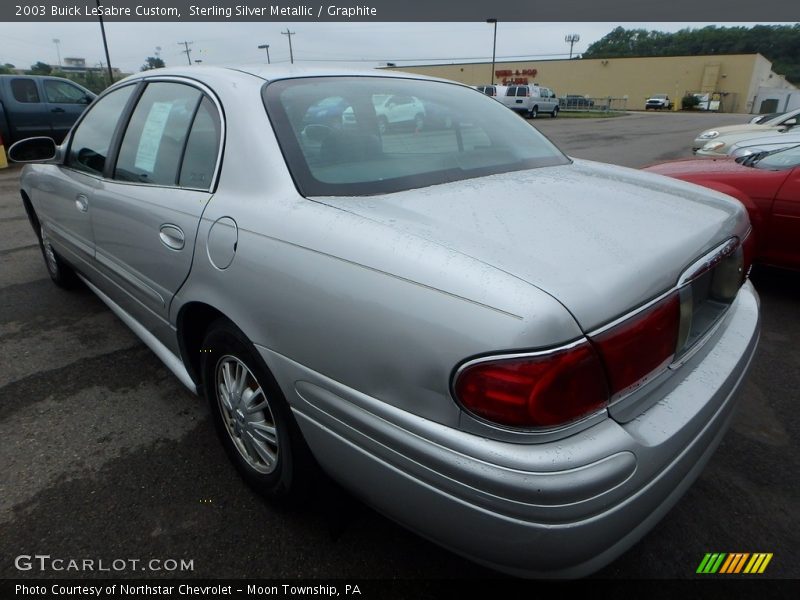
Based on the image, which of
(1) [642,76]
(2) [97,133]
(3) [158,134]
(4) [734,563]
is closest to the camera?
(4) [734,563]

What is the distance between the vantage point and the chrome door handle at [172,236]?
197 cm

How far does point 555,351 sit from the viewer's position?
114 centimetres

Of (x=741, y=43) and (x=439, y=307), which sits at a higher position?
(x=741, y=43)

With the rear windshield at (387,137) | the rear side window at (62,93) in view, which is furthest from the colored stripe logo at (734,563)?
the rear side window at (62,93)

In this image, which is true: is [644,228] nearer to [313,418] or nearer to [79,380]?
[313,418]

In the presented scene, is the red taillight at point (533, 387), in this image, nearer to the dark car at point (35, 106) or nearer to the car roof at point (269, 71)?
the car roof at point (269, 71)

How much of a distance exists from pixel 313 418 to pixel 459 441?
52cm

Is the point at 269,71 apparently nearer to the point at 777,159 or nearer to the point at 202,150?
the point at 202,150

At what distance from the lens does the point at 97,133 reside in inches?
116

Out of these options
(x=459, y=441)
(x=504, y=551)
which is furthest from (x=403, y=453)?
(x=504, y=551)

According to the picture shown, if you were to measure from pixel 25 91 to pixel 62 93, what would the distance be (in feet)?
2.57

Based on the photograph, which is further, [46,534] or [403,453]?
[46,534]

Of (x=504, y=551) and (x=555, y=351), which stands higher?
(x=555, y=351)

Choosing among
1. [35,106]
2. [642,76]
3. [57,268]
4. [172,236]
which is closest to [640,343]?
[172,236]
